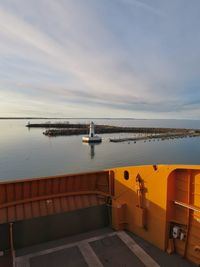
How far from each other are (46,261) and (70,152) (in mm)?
50121

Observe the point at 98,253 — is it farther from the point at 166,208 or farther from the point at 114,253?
the point at 166,208

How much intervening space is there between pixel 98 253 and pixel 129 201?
6.70 feet

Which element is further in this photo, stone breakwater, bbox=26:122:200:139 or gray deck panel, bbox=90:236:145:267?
stone breakwater, bbox=26:122:200:139

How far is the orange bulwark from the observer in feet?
19.7

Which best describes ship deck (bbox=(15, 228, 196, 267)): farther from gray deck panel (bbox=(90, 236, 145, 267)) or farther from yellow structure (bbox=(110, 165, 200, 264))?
yellow structure (bbox=(110, 165, 200, 264))

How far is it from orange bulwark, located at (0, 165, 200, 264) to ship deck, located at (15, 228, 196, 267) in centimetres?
34

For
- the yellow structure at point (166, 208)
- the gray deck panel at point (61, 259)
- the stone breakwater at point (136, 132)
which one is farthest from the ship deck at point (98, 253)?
the stone breakwater at point (136, 132)

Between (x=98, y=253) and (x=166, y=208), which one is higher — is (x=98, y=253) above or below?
below

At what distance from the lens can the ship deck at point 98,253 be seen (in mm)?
5816

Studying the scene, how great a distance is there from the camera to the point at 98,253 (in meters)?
6.27

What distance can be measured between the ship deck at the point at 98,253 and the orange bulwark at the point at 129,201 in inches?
13.2

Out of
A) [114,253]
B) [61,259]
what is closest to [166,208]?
[114,253]

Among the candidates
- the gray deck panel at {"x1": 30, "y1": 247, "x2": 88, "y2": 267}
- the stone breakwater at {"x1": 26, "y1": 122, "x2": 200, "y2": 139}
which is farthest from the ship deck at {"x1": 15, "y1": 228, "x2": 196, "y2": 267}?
the stone breakwater at {"x1": 26, "y1": 122, "x2": 200, "y2": 139}

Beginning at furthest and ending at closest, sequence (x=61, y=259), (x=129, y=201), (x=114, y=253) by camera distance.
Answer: (x=129, y=201) < (x=114, y=253) < (x=61, y=259)
